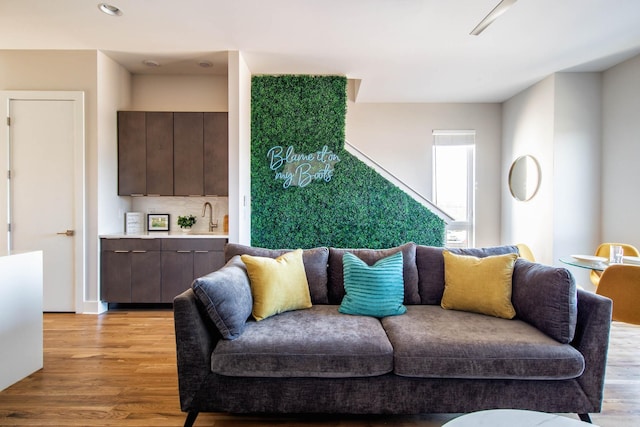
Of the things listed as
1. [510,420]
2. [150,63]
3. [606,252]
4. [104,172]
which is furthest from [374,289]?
[150,63]

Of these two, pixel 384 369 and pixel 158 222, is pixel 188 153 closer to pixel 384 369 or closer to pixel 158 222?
pixel 158 222

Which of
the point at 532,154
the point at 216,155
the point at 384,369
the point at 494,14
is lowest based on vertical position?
the point at 384,369

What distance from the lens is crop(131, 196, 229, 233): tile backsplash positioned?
14.8 ft

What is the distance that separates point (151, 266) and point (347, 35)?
3.34 m

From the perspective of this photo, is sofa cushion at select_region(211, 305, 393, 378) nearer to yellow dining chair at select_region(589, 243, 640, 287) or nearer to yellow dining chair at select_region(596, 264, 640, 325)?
yellow dining chair at select_region(596, 264, 640, 325)

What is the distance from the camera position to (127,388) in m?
2.24

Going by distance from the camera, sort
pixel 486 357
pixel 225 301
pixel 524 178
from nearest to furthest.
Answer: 1. pixel 486 357
2. pixel 225 301
3. pixel 524 178

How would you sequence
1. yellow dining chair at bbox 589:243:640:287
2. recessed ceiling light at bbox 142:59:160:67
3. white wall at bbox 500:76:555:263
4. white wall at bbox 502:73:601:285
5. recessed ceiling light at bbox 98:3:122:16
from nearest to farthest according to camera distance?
1. recessed ceiling light at bbox 98:3:122:16
2. yellow dining chair at bbox 589:243:640:287
3. recessed ceiling light at bbox 142:59:160:67
4. white wall at bbox 502:73:601:285
5. white wall at bbox 500:76:555:263

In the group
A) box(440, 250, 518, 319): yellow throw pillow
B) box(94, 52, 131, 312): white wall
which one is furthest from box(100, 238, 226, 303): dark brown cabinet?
box(440, 250, 518, 319): yellow throw pillow

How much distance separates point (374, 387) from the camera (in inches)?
70.0

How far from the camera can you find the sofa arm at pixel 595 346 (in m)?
1.78

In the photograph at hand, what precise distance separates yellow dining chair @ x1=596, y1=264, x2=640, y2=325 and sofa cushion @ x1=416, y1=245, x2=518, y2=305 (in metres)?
0.62

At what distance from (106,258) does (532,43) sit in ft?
17.3

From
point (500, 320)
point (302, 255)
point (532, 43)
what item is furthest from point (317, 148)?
point (500, 320)
